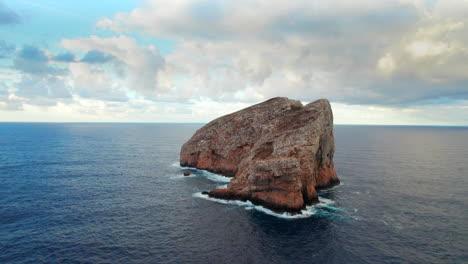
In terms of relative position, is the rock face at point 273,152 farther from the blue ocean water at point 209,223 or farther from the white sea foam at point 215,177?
the blue ocean water at point 209,223

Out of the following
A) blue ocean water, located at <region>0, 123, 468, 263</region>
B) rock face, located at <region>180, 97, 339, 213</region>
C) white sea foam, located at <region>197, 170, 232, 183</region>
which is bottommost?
blue ocean water, located at <region>0, 123, 468, 263</region>

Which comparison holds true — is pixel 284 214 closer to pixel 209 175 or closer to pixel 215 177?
pixel 215 177

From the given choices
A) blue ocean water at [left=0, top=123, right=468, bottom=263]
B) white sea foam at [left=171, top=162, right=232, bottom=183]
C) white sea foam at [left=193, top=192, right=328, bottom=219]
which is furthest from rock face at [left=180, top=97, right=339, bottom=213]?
blue ocean water at [left=0, top=123, right=468, bottom=263]

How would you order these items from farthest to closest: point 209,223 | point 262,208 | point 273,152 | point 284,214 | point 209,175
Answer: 1. point 209,175
2. point 273,152
3. point 262,208
4. point 284,214
5. point 209,223

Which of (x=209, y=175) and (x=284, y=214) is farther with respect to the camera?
(x=209, y=175)

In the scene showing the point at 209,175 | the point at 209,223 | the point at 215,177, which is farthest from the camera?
the point at 209,175

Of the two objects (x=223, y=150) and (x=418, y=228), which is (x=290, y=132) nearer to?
(x=223, y=150)

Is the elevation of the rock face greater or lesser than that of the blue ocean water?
greater

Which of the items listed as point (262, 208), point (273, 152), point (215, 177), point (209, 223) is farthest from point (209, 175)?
point (209, 223)

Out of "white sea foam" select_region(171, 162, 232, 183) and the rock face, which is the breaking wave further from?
"white sea foam" select_region(171, 162, 232, 183)
